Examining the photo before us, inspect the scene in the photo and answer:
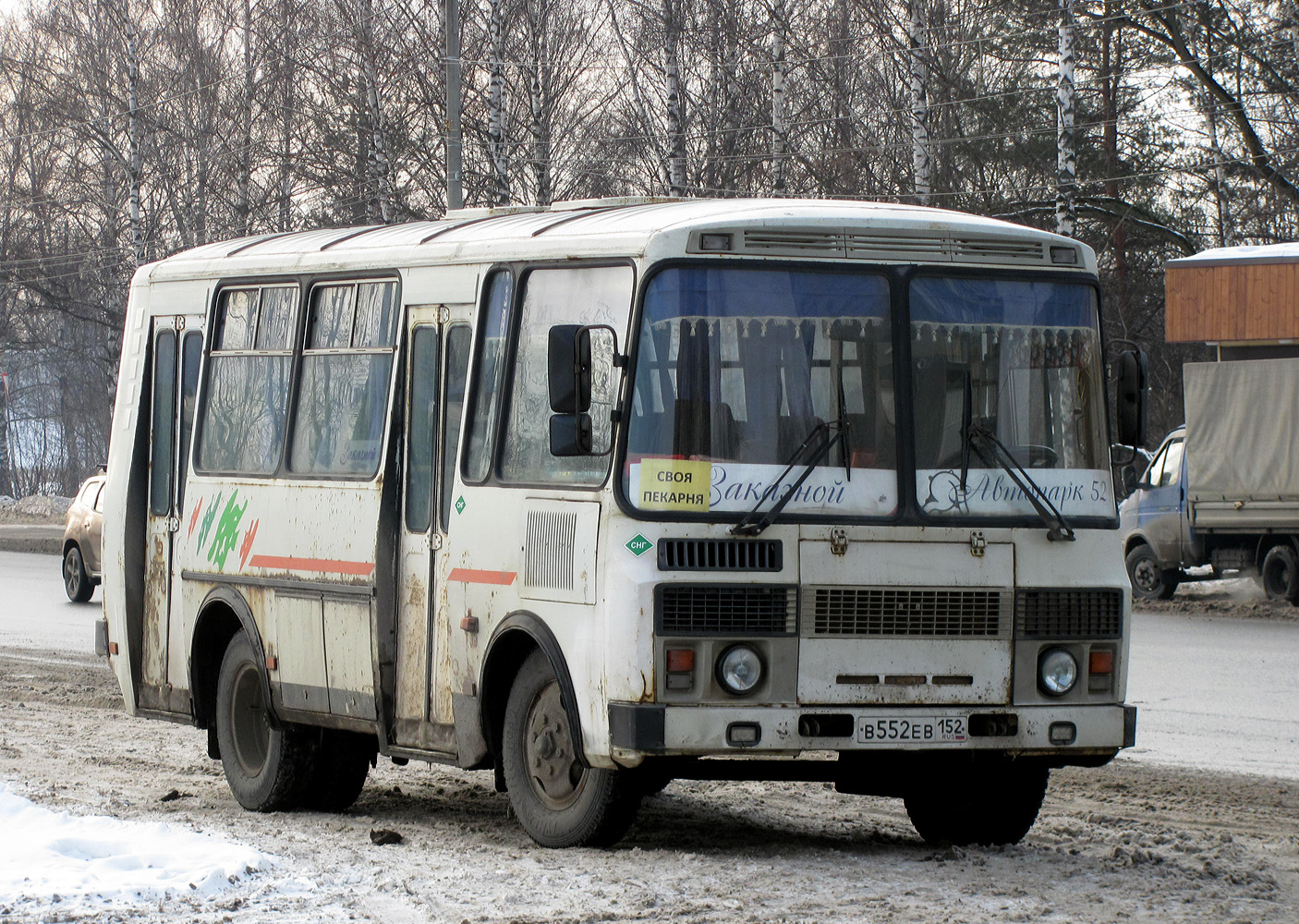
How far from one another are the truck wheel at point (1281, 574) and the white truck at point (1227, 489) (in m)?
0.01

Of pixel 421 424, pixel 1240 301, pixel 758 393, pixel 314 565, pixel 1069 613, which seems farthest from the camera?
pixel 1240 301

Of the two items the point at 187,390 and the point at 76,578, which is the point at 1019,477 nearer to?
the point at 187,390

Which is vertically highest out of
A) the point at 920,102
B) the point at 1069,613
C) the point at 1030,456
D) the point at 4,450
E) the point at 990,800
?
the point at 920,102

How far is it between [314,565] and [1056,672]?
3.47 m

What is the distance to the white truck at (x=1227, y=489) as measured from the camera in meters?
22.5

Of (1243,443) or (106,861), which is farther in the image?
(1243,443)

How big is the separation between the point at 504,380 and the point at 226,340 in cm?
258

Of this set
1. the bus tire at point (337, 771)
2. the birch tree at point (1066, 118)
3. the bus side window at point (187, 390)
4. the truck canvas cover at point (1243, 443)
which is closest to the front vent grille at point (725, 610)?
the bus tire at point (337, 771)

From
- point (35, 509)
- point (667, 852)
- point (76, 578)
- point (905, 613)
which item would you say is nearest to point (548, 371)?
point (905, 613)

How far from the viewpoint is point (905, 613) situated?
7.53m

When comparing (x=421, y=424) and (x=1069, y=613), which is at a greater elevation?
(x=421, y=424)

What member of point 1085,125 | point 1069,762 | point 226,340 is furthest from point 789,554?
point 1085,125

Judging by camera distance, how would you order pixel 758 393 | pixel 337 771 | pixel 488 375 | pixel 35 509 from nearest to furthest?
pixel 758 393, pixel 488 375, pixel 337 771, pixel 35 509

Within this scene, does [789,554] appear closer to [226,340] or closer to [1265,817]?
[1265,817]
